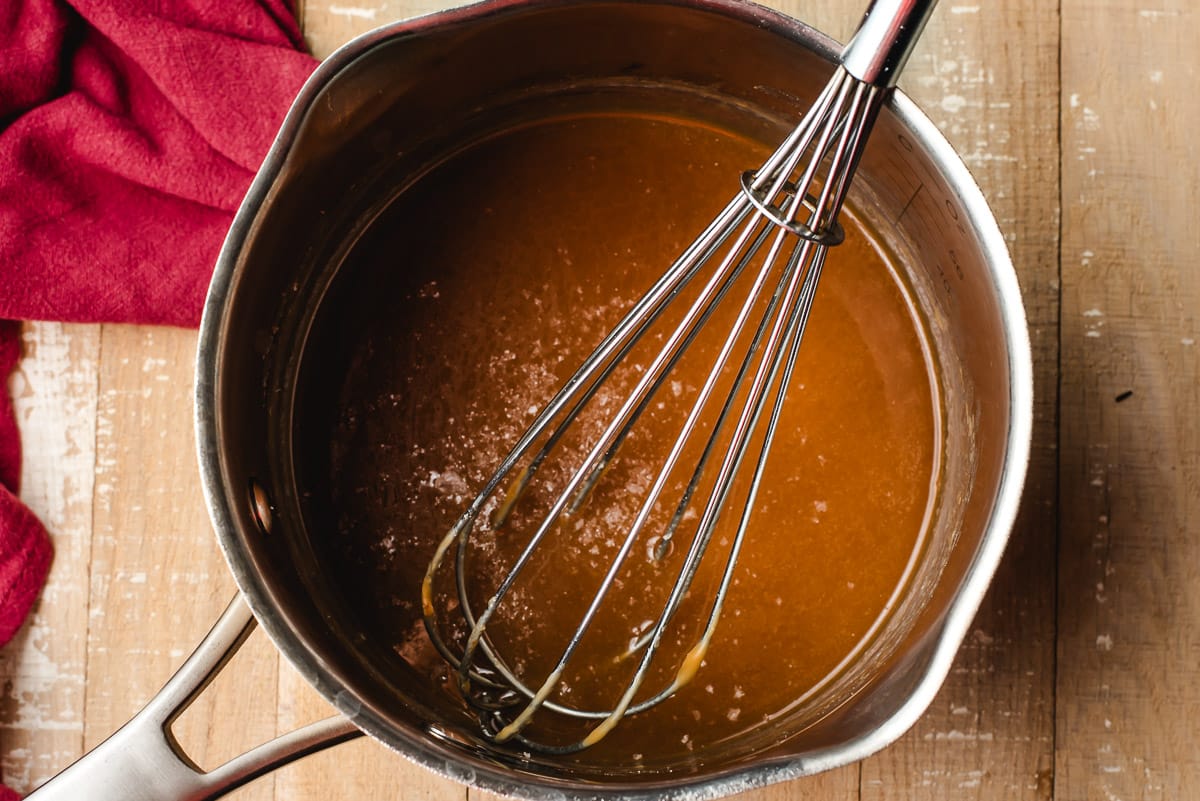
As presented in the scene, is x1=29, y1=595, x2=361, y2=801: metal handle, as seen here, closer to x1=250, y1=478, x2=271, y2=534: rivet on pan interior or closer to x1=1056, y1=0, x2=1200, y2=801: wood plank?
x1=250, y1=478, x2=271, y2=534: rivet on pan interior

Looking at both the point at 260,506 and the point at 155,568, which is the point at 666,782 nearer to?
the point at 260,506

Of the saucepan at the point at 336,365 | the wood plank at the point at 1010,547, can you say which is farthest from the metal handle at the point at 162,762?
the wood plank at the point at 1010,547

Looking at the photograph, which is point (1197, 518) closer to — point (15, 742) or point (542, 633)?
point (542, 633)

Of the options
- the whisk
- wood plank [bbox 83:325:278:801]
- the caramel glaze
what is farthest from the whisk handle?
wood plank [bbox 83:325:278:801]

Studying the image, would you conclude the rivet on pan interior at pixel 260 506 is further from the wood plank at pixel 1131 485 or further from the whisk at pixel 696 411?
the wood plank at pixel 1131 485

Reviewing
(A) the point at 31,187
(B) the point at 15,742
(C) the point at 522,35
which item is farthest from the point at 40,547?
(C) the point at 522,35
